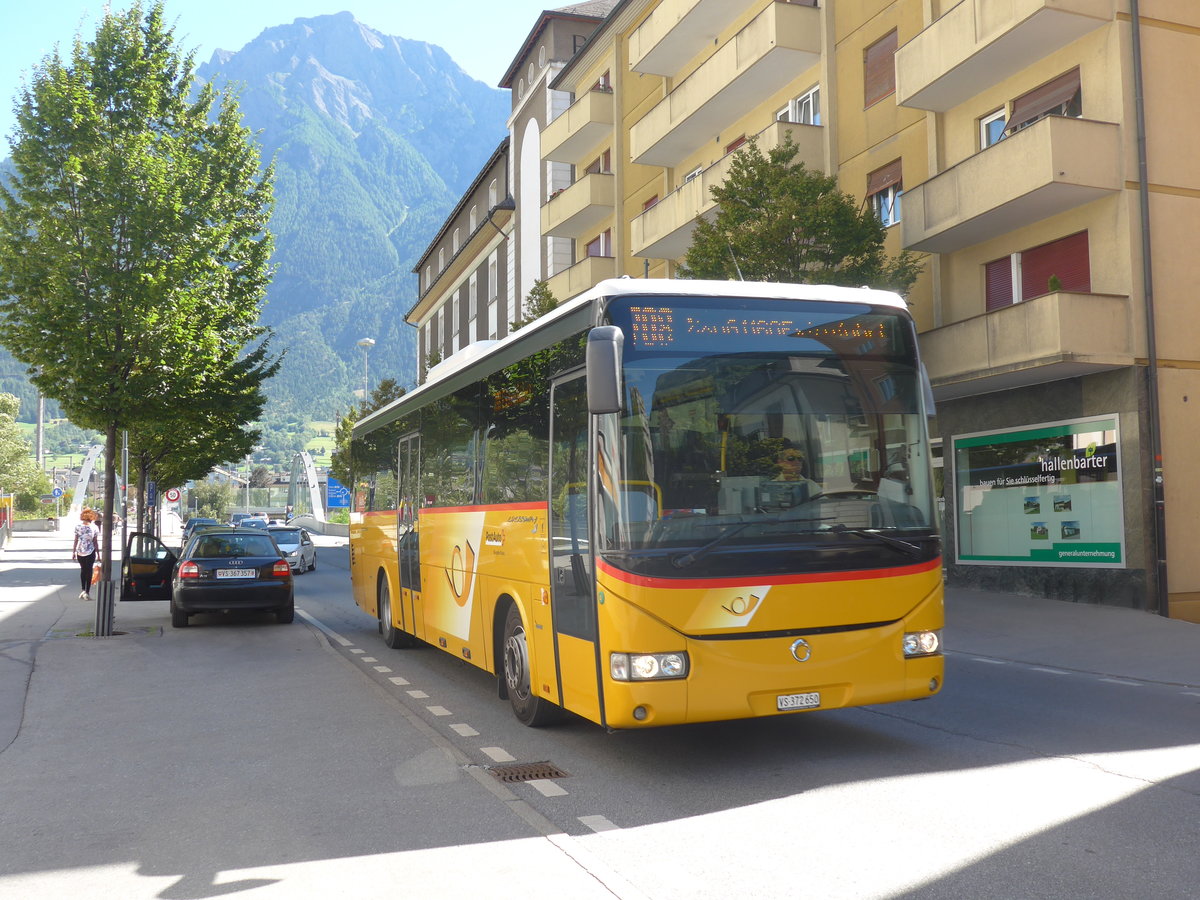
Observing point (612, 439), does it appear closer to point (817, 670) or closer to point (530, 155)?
point (817, 670)

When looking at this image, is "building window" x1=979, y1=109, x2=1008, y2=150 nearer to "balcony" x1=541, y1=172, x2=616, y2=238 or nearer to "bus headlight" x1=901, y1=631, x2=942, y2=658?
"bus headlight" x1=901, y1=631, x2=942, y2=658

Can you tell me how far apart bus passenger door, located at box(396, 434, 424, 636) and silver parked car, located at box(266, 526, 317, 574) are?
18776mm

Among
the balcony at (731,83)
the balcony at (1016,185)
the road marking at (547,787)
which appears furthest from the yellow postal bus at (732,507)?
the balcony at (731,83)

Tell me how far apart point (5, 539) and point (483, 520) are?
47.5m

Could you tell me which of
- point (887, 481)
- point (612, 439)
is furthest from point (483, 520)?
point (887, 481)

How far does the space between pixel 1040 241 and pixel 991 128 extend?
95.7 inches

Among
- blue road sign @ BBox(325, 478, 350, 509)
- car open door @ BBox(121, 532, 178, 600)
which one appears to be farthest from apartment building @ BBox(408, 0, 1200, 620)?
blue road sign @ BBox(325, 478, 350, 509)

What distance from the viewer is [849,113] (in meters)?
23.1

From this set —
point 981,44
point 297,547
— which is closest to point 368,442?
point 981,44

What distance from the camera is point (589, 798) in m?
6.15

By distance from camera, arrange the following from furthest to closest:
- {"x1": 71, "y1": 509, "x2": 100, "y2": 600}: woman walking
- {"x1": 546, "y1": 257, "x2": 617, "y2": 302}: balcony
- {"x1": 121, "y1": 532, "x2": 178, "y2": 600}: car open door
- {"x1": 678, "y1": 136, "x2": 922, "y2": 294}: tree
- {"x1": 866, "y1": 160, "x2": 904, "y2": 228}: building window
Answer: {"x1": 546, "y1": 257, "x2": 617, "y2": 302}: balcony < {"x1": 71, "y1": 509, "x2": 100, "y2": 600}: woman walking < {"x1": 866, "y1": 160, "x2": 904, "y2": 228}: building window < {"x1": 678, "y1": 136, "x2": 922, "y2": 294}: tree < {"x1": 121, "y1": 532, "x2": 178, "y2": 600}: car open door

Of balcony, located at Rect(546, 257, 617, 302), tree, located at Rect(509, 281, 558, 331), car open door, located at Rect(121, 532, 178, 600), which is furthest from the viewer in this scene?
balcony, located at Rect(546, 257, 617, 302)

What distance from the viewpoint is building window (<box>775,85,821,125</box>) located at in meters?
24.5

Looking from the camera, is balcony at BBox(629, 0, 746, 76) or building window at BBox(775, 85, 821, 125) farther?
balcony at BBox(629, 0, 746, 76)
